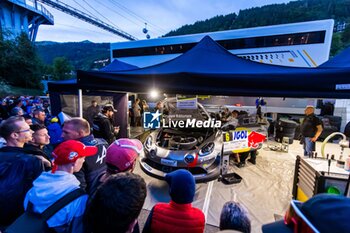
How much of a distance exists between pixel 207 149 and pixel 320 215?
2865mm

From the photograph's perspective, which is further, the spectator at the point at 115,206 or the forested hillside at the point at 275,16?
the forested hillside at the point at 275,16

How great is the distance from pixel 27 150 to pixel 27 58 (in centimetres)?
2591

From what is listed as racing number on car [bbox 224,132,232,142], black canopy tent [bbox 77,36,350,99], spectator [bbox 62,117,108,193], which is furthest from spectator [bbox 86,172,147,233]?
racing number on car [bbox 224,132,232,142]

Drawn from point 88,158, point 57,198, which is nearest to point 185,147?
point 88,158

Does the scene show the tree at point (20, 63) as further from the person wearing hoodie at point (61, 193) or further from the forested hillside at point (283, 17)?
the person wearing hoodie at point (61, 193)

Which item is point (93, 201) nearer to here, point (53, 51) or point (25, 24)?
point (25, 24)

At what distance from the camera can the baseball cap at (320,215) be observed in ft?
1.63

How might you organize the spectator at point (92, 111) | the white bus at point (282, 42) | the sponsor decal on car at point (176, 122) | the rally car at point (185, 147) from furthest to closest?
the white bus at point (282, 42) → the spectator at point (92, 111) → the sponsor decal on car at point (176, 122) → the rally car at point (185, 147)

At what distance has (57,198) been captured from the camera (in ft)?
3.32

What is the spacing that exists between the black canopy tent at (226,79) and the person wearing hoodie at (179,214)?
3.76ft

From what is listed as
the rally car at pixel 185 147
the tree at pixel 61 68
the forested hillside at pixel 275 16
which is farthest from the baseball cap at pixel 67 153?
the tree at pixel 61 68

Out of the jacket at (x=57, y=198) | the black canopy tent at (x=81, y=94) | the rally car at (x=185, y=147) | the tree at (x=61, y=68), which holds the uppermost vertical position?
the tree at (x=61, y=68)

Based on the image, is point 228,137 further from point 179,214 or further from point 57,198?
point 57,198

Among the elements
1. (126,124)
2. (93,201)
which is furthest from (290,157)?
(93,201)
